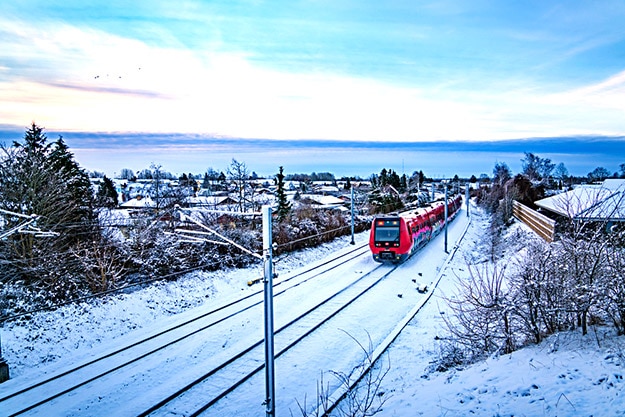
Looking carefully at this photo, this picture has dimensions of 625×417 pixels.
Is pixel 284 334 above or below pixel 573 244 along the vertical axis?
below

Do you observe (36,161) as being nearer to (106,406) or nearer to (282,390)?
(106,406)

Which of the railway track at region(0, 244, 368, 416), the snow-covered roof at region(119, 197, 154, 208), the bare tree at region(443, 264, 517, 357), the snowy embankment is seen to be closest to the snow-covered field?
the snowy embankment

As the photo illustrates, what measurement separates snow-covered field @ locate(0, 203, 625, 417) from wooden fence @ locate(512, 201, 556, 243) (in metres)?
7.58

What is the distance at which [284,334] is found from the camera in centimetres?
1352

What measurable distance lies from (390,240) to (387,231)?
1.75 feet

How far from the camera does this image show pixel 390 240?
23219 mm

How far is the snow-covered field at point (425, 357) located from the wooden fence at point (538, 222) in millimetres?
7583

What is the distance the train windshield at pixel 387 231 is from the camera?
2325cm

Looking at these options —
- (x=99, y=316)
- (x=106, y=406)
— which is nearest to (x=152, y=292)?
(x=99, y=316)

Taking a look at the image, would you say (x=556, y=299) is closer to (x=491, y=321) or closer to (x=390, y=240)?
(x=491, y=321)

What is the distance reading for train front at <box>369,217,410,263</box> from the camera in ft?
75.7

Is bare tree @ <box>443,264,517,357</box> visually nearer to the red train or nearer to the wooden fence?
the red train

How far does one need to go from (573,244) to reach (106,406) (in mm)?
11265

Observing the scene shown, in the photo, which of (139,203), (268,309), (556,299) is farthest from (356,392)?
(139,203)
